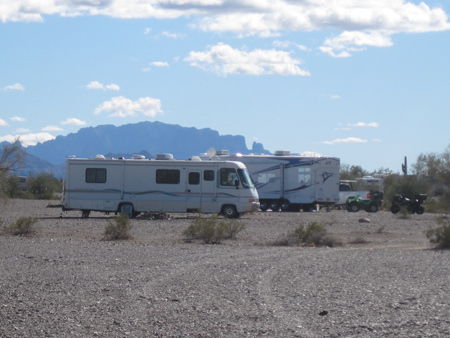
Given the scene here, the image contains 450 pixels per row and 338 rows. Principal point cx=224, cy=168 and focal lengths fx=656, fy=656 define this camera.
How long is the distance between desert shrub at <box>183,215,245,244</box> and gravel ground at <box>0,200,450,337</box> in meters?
1.21

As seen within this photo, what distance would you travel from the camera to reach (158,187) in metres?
25.7

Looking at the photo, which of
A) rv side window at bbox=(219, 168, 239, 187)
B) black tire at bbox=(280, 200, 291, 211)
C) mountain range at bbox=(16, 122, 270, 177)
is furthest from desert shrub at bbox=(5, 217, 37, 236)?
mountain range at bbox=(16, 122, 270, 177)

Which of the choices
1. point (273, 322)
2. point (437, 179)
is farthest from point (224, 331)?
point (437, 179)

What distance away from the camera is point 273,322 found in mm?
6930

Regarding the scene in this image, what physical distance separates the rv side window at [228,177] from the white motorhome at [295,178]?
7.11 metres

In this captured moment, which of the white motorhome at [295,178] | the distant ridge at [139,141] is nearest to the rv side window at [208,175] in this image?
the white motorhome at [295,178]

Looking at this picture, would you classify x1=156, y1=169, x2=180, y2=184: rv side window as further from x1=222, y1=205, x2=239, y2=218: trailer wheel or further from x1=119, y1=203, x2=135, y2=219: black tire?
x1=222, y1=205, x2=239, y2=218: trailer wheel

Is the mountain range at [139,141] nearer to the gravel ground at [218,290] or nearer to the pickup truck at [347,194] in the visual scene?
the pickup truck at [347,194]

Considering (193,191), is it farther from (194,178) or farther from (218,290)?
(218,290)

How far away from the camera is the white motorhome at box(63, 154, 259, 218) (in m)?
25.5

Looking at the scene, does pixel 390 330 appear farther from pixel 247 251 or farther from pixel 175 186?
pixel 175 186

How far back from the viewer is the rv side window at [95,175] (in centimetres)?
2581

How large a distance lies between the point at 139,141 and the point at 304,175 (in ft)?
470

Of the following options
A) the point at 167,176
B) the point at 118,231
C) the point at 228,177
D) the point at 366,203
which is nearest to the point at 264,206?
the point at 366,203
